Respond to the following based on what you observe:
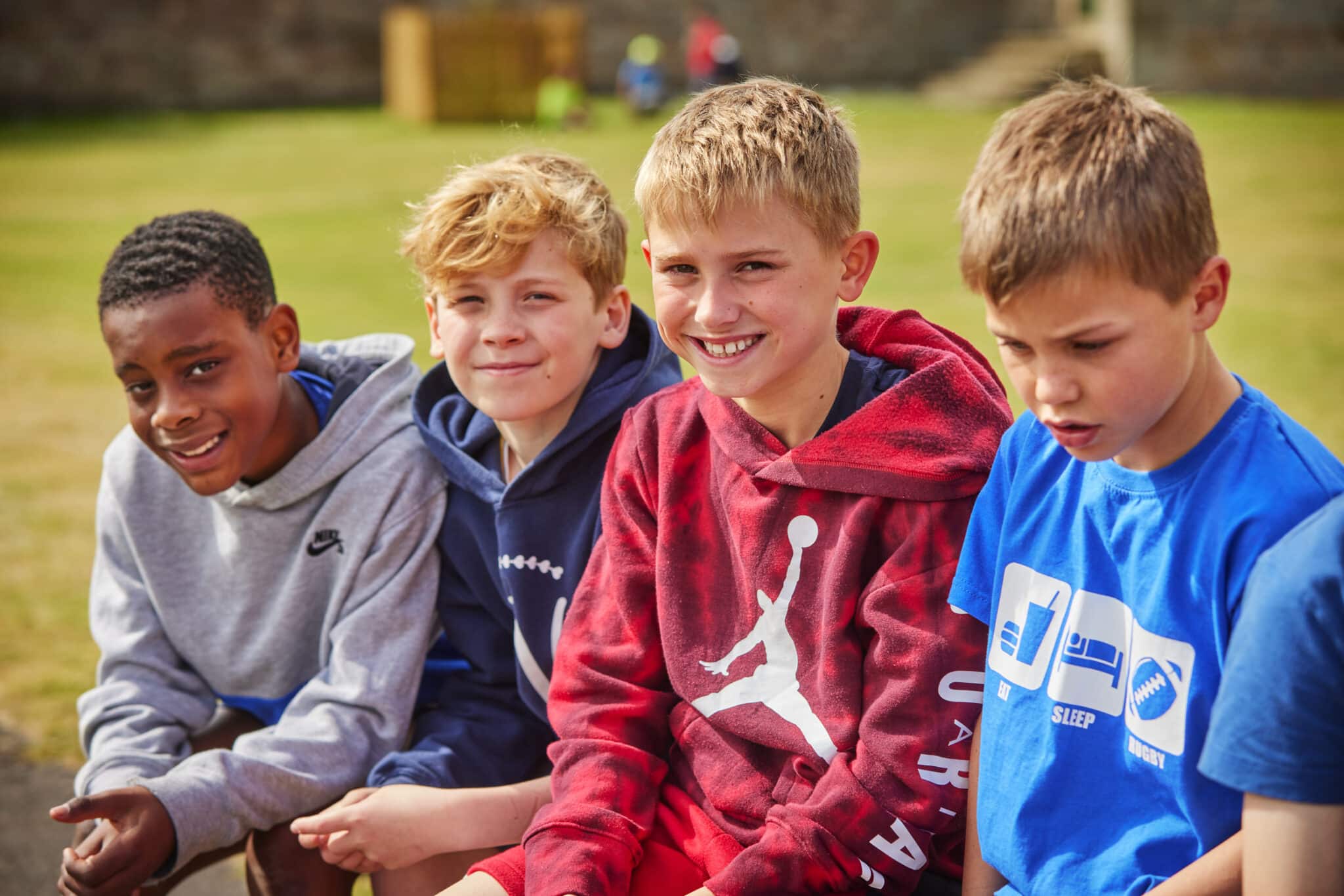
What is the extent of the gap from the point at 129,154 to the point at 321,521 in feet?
50.0

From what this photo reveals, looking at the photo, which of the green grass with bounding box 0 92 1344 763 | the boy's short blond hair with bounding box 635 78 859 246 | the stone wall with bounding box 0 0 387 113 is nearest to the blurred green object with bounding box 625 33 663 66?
the green grass with bounding box 0 92 1344 763

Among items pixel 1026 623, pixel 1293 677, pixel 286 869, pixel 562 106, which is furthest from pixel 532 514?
pixel 562 106

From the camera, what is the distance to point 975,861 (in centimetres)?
180

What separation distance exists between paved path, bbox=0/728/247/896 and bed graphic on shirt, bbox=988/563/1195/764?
1.98 meters

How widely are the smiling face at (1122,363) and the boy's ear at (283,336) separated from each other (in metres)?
1.54

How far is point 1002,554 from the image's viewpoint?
1.75 metres

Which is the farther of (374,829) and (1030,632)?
(374,829)

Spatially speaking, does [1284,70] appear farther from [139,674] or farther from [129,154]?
[139,674]

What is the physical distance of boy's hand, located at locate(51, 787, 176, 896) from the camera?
2.15m

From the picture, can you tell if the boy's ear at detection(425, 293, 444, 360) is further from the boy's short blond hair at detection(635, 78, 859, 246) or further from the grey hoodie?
the boy's short blond hair at detection(635, 78, 859, 246)

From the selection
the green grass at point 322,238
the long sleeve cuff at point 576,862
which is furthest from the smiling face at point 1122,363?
the long sleeve cuff at point 576,862

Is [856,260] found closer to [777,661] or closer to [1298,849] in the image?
[777,661]

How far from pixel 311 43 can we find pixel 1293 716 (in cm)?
2329

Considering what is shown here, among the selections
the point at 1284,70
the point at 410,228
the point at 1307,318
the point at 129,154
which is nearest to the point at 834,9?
the point at 1284,70
